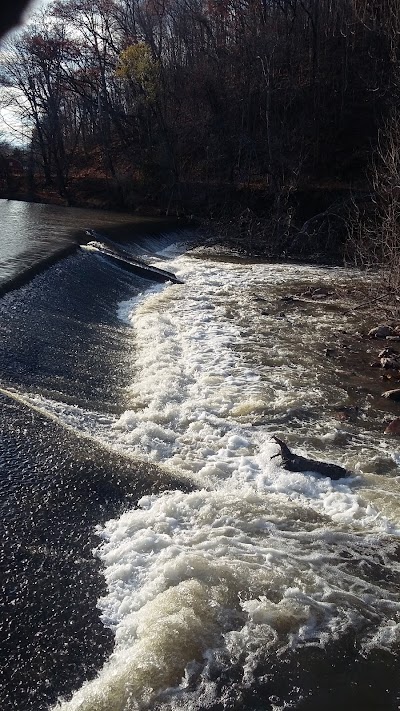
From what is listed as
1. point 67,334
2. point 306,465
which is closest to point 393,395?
point 306,465

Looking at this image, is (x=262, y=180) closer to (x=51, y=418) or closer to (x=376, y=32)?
(x=376, y=32)

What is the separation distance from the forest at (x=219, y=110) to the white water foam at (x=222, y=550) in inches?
533

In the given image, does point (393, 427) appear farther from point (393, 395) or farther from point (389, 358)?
point (389, 358)

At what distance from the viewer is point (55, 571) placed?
442 centimetres

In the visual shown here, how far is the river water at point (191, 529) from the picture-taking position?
371cm

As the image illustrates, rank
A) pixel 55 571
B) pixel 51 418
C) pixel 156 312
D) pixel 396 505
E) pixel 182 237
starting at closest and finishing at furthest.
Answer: pixel 55 571 → pixel 396 505 → pixel 51 418 → pixel 156 312 → pixel 182 237

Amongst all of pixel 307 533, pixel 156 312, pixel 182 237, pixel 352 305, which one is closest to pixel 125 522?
pixel 307 533

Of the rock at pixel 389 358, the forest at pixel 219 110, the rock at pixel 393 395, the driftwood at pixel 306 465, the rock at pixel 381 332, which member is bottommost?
the driftwood at pixel 306 465

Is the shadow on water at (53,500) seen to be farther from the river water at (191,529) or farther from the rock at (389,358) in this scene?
the rock at (389,358)

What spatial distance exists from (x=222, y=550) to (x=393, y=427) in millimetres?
3392

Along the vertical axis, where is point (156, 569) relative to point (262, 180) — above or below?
below

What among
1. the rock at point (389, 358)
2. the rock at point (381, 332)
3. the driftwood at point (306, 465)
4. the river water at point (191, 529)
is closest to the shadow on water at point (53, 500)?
the river water at point (191, 529)

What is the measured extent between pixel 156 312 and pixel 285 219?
10000 mm

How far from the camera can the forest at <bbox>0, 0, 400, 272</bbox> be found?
23391 mm
